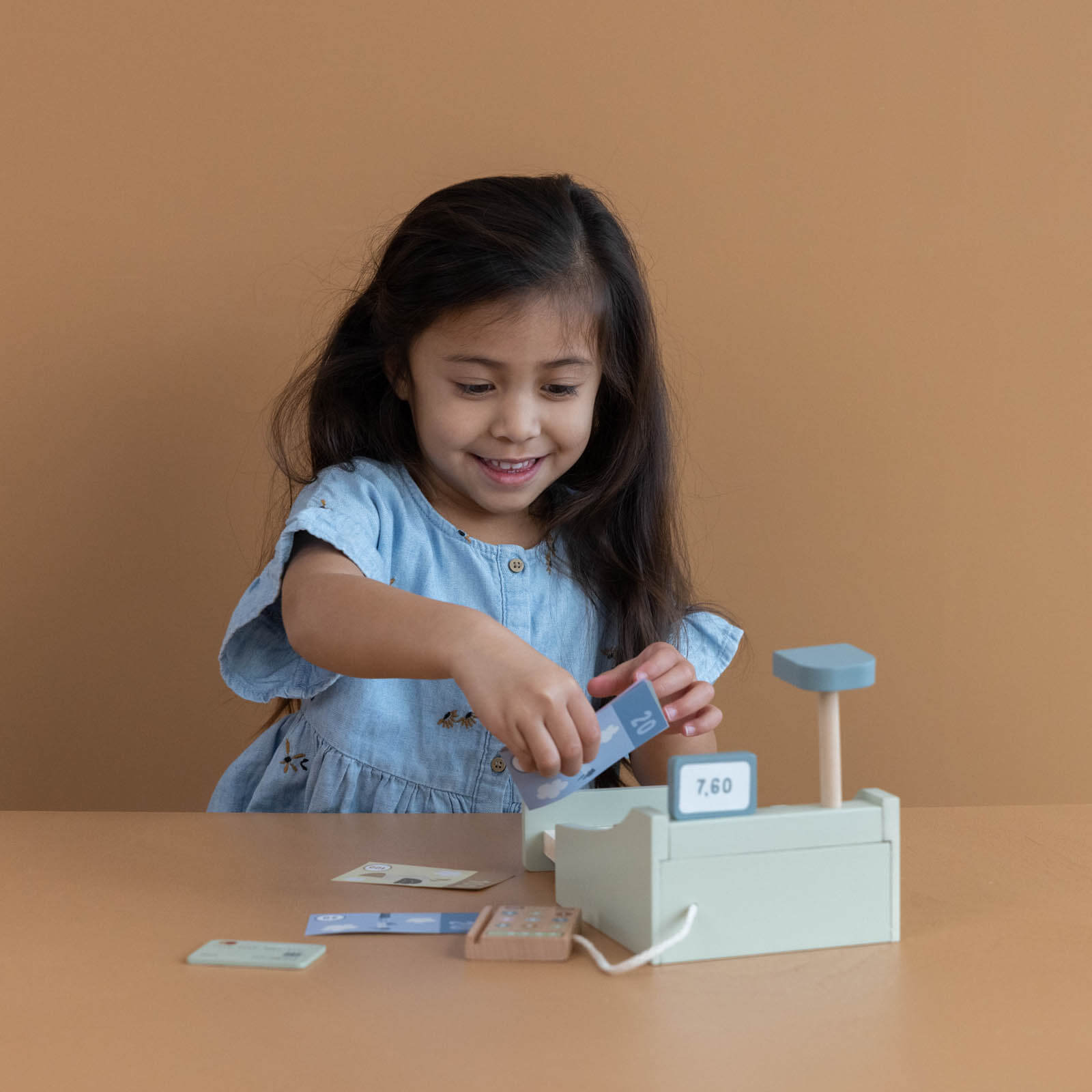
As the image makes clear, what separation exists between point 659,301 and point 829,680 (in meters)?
0.95

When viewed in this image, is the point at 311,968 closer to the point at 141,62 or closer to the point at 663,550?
the point at 663,550

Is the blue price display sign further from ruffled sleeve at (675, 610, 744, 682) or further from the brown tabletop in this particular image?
ruffled sleeve at (675, 610, 744, 682)

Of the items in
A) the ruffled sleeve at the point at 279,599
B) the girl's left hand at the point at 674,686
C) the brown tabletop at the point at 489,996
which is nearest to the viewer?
the brown tabletop at the point at 489,996

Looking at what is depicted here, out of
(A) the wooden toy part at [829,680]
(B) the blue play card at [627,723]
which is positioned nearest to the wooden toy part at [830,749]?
(A) the wooden toy part at [829,680]

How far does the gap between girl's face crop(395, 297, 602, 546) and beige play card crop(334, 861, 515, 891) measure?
43cm

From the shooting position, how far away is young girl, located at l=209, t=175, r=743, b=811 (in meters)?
1.06

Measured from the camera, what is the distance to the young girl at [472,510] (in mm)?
1063

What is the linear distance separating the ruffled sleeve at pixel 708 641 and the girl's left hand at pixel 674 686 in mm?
304

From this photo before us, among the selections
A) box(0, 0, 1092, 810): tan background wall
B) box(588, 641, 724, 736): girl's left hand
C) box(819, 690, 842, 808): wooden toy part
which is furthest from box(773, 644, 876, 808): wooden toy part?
box(0, 0, 1092, 810): tan background wall

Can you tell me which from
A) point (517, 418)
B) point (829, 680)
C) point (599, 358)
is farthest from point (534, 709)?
point (599, 358)

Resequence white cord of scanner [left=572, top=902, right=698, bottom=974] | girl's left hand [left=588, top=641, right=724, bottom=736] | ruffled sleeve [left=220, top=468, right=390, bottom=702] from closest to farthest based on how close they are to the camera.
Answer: white cord of scanner [left=572, top=902, right=698, bottom=974]
girl's left hand [left=588, top=641, right=724, bottom=736]
ruffled sleeve [left=220, top=468, right=390, bottom=702]

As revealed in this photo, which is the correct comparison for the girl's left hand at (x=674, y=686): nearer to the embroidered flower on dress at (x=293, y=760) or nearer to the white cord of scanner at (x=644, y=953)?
the white cord of scanner at (x=644, y=953)

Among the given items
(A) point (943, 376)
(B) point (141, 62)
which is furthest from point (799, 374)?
(B) point (141, 62)

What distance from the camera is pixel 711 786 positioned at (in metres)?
→ 0.63
